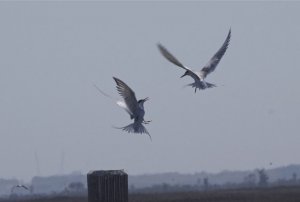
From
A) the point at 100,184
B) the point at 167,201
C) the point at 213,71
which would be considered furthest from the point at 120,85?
the point at 167,201

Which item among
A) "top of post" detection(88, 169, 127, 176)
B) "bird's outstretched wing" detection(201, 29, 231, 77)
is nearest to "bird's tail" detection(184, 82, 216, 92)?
"bird's outstretched wing" detection(201, 29, 231, 77)

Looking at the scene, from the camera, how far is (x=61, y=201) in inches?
2500

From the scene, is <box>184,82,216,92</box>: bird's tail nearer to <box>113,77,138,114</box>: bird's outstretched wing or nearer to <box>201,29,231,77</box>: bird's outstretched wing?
<box>201,29,231,77</box>: bird's outstretched wing

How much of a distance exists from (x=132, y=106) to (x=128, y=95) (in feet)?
0.92

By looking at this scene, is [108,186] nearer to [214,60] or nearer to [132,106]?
[132,106]

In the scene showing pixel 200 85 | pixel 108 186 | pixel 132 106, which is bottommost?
pixel 108 186

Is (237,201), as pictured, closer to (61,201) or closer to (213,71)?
(61,201)

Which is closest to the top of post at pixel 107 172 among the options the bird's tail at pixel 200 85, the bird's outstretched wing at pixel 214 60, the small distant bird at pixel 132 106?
the small distant bird at pixel 132 106

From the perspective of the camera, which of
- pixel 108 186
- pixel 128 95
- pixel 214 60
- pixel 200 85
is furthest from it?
pixel 214 60

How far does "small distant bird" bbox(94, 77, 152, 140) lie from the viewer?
1072 centimetres

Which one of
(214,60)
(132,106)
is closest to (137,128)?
(132,106)

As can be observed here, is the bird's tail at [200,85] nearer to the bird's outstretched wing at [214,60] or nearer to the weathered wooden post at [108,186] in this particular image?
the bird's outstretched wing at [214,60]

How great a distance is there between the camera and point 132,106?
11.1 metres

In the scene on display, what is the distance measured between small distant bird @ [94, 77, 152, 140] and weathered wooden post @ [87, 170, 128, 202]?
1.57 m
